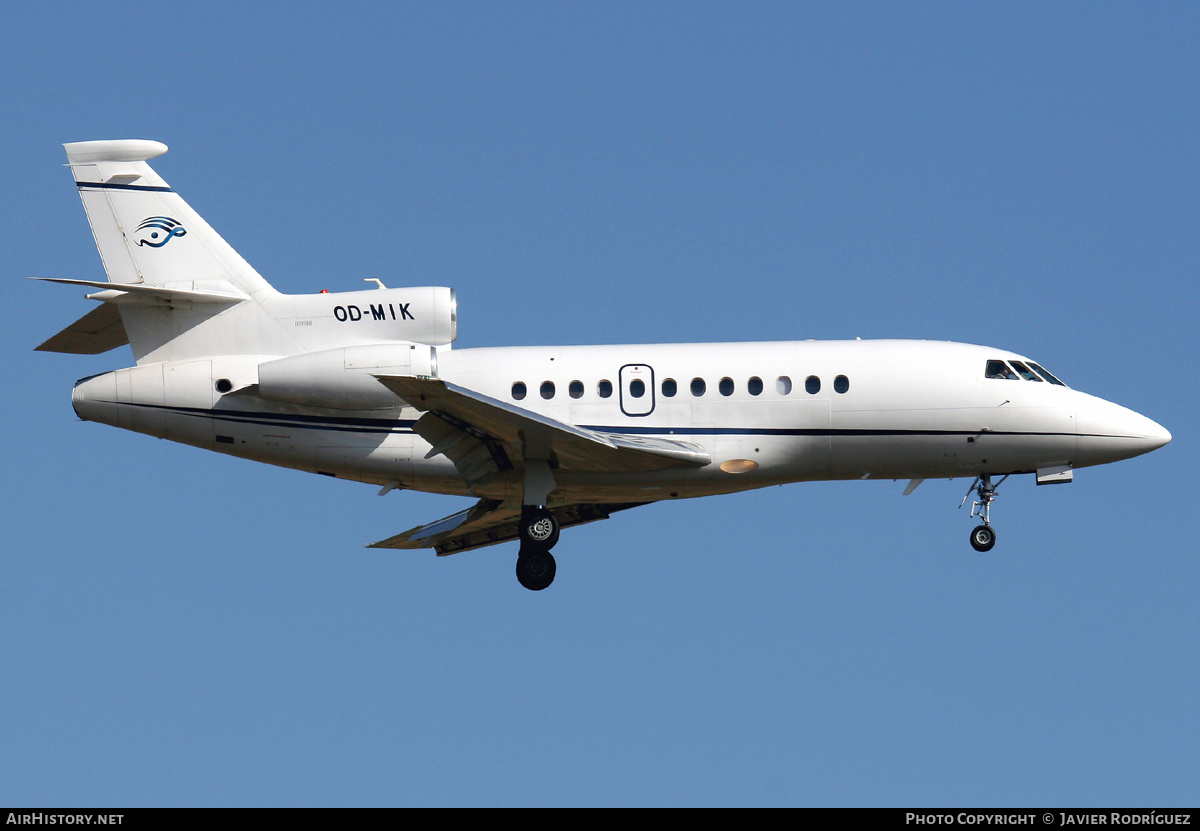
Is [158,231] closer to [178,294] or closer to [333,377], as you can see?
[178,294]

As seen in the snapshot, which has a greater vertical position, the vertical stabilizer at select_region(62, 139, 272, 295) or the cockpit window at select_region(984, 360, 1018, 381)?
the vertical stabilizer at select_region(62, 139, 272, 295)

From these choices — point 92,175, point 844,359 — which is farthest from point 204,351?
point 844,359

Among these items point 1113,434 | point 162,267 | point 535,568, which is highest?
point 162,267

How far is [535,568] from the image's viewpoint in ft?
73.6

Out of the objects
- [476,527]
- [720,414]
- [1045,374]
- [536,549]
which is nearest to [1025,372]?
[1045,374]

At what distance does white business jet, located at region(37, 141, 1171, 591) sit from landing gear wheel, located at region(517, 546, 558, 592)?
0.03 m

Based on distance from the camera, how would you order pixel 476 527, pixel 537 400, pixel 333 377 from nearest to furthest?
pixel 333 377
pixel 537 400
pixel 476 527

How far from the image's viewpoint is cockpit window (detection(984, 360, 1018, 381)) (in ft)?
76.5

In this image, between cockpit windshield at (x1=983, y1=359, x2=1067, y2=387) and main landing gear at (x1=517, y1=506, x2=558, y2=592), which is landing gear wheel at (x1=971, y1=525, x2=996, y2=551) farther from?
main landing gear at (x1=517, y1=506, x2=558, y2=592)

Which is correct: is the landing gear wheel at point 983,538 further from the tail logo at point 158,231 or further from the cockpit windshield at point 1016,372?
the tail logo at point 158,231

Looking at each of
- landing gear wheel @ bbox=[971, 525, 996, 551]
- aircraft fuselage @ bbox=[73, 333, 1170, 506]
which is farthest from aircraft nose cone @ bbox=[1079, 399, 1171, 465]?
landing gear wheel @ bbox=[971, 525, 996, 551]

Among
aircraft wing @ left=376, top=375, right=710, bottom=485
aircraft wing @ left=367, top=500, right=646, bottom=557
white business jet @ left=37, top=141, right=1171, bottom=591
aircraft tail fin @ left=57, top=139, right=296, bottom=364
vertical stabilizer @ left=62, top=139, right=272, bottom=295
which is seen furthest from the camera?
aircraft wing @ left=367, top=500, right=646, bottom=557

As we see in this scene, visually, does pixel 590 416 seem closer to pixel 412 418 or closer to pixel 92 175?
pixel 412 418

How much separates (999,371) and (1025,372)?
0.50m
